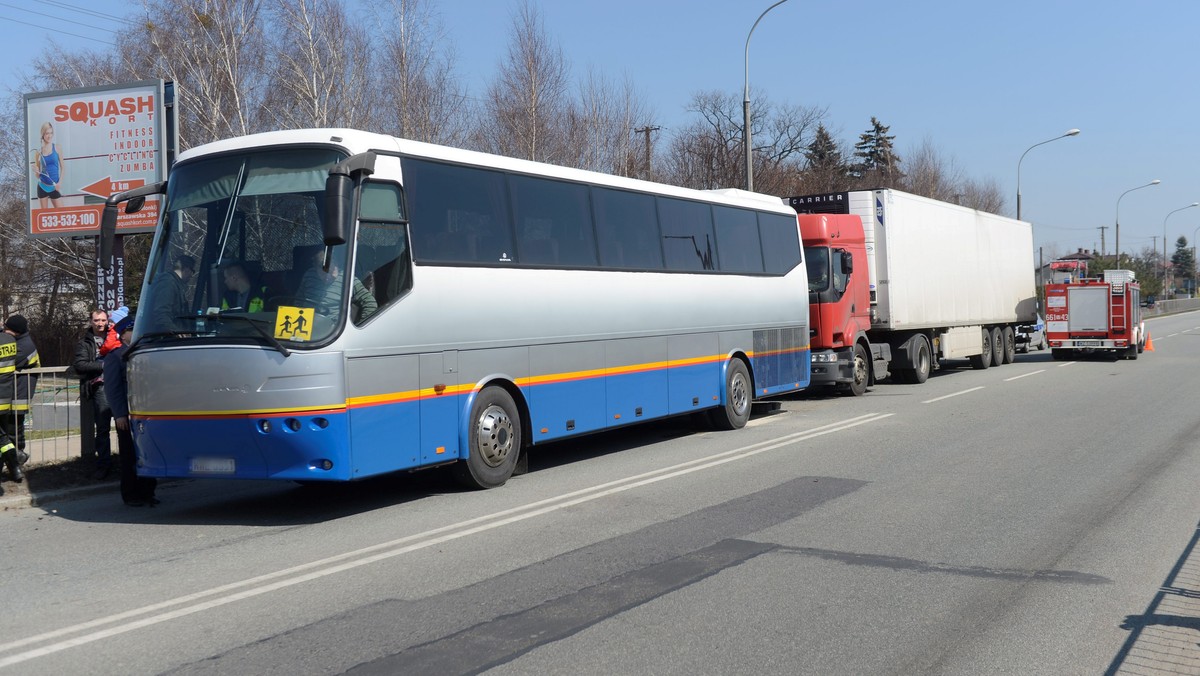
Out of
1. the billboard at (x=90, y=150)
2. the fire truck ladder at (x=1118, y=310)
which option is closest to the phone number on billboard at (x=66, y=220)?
the billboard at (x=90, y=150)

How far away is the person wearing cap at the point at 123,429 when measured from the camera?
32.3 feet

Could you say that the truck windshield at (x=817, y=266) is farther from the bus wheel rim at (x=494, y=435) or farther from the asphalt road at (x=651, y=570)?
the bus wheel rim at (x=494, y=435)

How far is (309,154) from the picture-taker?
909cm

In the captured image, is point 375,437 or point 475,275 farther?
point 475,275

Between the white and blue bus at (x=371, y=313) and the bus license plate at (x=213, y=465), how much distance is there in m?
0.02

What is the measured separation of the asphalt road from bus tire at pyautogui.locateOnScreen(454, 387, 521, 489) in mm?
288

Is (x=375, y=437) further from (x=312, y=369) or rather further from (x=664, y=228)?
(x=664, y=228)

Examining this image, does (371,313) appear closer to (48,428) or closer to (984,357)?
(48,428)

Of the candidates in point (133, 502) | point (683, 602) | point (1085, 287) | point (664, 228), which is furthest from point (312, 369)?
point (1085, 287)

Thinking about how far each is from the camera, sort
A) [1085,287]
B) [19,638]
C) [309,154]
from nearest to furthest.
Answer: [19,638] → [309,154] → [1085,287]

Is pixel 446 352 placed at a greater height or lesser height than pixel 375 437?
greater

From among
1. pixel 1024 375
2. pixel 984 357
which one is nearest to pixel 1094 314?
pixel 984 357

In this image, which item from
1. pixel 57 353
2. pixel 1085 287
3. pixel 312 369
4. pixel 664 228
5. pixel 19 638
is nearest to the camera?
pixel 19 638

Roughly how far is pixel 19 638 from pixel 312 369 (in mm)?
3248
